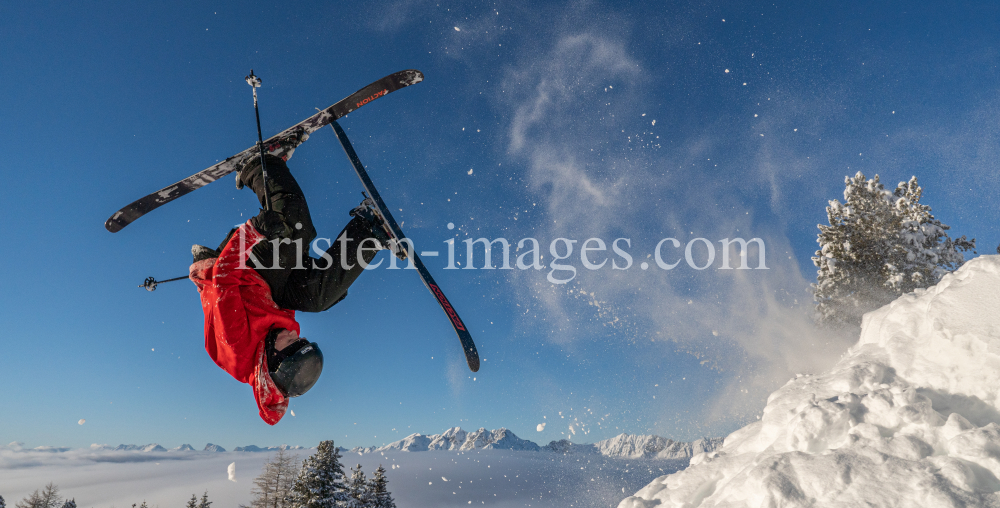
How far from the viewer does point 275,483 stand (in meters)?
30.6

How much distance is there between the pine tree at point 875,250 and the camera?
1223 centimetres

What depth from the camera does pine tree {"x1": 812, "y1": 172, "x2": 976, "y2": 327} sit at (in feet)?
40.1

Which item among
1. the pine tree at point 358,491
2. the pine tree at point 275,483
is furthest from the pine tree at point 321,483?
Answer: the pine tree at point 275,483

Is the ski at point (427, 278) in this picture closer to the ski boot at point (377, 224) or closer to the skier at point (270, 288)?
the ski boot at point (377, 224)

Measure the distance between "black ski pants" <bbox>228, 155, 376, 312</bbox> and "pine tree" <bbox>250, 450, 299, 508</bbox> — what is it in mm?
33048

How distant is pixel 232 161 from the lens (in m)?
5.21

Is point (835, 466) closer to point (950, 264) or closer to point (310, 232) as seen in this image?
point (310, 232)

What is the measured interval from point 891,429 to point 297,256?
447 centimetres

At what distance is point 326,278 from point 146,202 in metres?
3.82

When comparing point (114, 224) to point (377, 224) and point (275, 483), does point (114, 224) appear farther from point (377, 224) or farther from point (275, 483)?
point (275, 483)

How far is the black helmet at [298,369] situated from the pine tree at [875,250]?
15733 mm

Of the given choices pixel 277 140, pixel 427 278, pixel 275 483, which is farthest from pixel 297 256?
pixel 275 483

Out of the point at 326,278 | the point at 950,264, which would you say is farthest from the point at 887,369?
the point at 950,264

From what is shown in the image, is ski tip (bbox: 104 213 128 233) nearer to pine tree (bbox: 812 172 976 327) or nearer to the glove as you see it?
the glove
